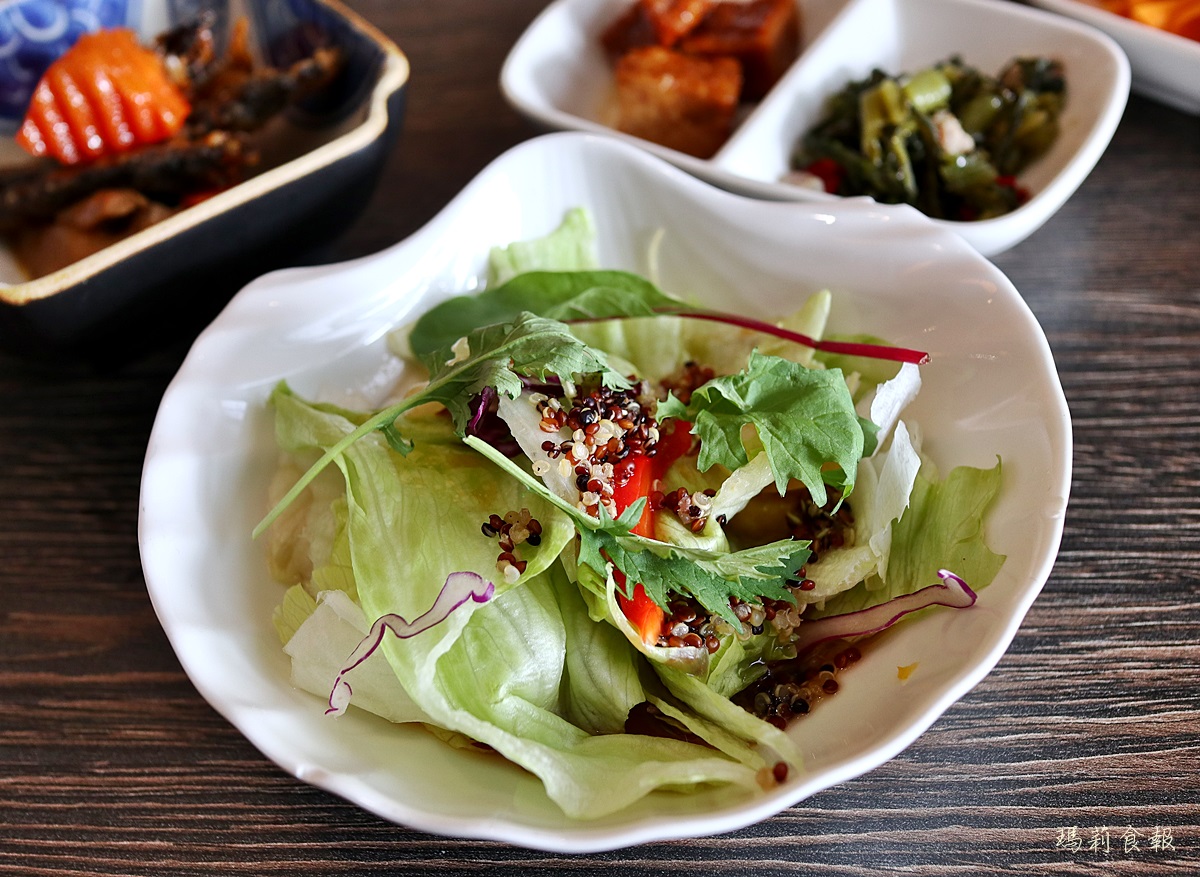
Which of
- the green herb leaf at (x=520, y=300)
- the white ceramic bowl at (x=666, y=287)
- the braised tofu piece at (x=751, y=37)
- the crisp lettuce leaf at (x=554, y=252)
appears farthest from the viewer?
the braised tofu piece at (x=751, y=37)

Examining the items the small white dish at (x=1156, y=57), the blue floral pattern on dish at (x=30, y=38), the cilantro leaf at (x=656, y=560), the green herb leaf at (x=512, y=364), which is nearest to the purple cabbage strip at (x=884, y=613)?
the cilantro leaf at (x=656, y=560)

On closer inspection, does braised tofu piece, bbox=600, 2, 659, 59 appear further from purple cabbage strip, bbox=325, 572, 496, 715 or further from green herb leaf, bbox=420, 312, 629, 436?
purple cabbage strip, bbox=325, 572, 496, 715

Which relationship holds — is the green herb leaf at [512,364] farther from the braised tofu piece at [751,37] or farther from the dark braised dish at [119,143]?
the braised tofu piece at [751,37]

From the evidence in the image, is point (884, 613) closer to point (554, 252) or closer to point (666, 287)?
point (666, 287)

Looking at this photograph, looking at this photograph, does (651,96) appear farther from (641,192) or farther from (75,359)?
(75,359)

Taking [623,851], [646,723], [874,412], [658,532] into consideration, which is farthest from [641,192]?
[623,851]

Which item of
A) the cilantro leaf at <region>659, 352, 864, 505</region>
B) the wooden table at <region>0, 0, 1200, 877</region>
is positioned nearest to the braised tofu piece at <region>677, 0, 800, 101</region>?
the wooden table at <region>0, 0, 1200, 877</region>
